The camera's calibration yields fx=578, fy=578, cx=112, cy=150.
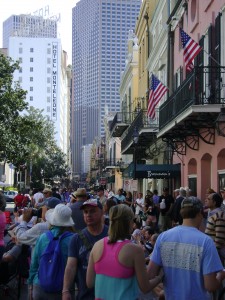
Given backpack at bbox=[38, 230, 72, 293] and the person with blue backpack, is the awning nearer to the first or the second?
the person with blue backpack

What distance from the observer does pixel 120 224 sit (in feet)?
14.9

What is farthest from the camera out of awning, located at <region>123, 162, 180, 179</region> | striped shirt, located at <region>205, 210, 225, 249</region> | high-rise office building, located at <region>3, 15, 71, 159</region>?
high-rise office building, located at <region>3, 15, 71, 159</region>

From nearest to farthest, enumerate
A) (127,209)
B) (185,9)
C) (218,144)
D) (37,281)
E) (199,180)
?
(127,209), (37,281), (218,144), (199,180), (185,9)

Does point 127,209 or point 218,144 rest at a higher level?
point 218,144

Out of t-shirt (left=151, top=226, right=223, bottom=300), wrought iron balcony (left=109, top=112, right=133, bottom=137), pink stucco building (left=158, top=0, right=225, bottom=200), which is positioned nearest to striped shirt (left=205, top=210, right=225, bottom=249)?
t-shirt (left=151, top=226, right=223, bottom=300)

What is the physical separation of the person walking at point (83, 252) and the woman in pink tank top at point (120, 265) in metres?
0.55

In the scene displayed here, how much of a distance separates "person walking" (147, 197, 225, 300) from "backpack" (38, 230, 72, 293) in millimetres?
1139

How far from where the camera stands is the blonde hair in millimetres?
4516

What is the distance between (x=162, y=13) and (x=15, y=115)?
453 inches

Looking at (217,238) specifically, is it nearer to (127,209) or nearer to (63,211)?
(63,211)

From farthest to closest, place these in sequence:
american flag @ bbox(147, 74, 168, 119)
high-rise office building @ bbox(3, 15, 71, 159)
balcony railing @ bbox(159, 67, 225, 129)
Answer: high-rise office building @ bbox(3, 15, 71, 159)
american flag @ bbox(147, 74, 168, 119)
balcony railing @ bbox(159, 67, 225, 129)

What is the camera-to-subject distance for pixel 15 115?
115 ft

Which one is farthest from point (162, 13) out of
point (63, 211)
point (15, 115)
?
point (63, 211)

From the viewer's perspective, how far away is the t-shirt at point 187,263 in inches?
178
